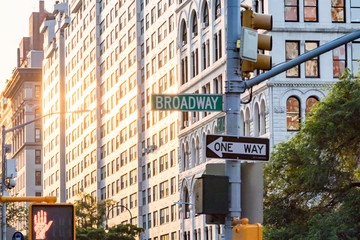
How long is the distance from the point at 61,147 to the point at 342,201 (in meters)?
112

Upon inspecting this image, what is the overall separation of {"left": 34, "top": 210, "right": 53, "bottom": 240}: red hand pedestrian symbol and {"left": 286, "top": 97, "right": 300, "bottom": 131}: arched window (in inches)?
2196

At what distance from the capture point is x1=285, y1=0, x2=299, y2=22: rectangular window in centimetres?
7419

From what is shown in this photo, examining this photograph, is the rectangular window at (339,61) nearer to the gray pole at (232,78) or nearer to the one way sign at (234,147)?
the gray pole at (232,78)

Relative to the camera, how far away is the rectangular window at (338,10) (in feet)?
244

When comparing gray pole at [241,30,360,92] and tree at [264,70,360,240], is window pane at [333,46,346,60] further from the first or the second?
gray pole at [241,30,360,92]

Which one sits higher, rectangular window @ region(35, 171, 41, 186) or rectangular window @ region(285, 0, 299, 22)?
rectangular window @ region(285, 0, 299, 22)

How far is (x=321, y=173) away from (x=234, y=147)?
93.7 feet

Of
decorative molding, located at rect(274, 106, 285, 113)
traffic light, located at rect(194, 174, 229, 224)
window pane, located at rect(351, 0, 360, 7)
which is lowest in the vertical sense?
traffic light, located at rect(194, 174, 229, 224)

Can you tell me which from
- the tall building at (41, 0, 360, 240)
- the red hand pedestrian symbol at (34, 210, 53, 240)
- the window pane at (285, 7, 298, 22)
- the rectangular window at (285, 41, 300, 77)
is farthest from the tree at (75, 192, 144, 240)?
the red hand pedestrian symbol at (34, 210, 53, 240)

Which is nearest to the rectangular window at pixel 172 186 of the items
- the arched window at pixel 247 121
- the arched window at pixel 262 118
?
the arched window at pixel 247 121

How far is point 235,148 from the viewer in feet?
52.2

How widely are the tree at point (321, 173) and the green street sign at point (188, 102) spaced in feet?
88.4

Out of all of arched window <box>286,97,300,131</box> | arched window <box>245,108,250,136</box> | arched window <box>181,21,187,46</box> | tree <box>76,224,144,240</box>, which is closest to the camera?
arched window <box>286,97,300,131</box>

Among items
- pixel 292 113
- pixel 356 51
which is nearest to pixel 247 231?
pixel 292 113
